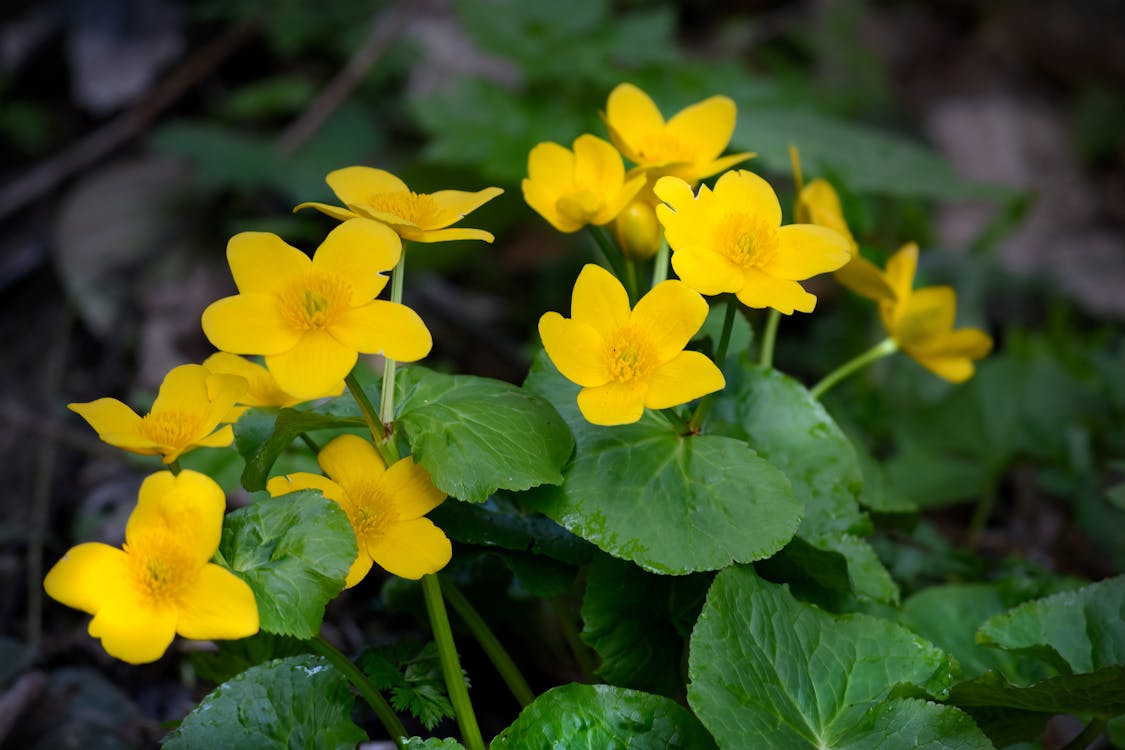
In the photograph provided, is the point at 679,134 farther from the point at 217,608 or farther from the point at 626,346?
the point at 217,608

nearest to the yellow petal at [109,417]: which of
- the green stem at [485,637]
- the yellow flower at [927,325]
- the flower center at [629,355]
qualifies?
the green stem at [485,637]

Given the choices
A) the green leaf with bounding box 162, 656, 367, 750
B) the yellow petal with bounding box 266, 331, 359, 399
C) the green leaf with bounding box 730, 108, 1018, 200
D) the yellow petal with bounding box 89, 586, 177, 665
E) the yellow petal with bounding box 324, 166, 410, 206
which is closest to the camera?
the yellow petal with bounding box 89, 586, 177, 665

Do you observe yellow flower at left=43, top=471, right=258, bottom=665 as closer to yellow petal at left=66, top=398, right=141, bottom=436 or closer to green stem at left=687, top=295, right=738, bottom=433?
yellow petal at left=66, top=398, right=141, bottom=436

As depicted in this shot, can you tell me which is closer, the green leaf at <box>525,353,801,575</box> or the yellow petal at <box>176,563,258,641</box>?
the yellow petal at <box>176,563,258,641</box>

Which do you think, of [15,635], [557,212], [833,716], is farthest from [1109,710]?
[15,635]

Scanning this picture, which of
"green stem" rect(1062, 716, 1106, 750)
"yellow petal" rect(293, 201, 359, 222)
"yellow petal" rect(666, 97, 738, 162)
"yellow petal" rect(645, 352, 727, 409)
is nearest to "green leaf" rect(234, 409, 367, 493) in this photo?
"yellow petal" rect(293, 201, 359, 222)

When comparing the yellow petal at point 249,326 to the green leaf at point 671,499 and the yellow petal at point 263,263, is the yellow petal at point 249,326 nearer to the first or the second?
the yellow petal at point 263,263
